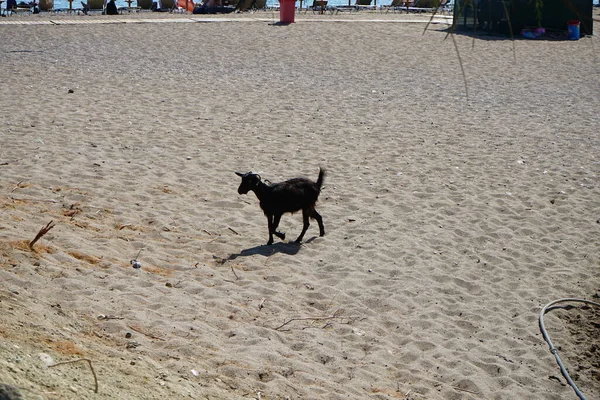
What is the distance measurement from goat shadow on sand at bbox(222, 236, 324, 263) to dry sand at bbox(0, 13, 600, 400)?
0.03 m

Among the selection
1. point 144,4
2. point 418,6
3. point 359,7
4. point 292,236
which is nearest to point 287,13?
point 359,7

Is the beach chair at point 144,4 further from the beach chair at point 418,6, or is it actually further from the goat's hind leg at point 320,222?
the goat's hind leg at point 320,222

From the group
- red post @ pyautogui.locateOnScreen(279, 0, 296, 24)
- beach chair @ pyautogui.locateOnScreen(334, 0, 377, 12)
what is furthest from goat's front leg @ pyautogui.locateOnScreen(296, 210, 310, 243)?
beach chair @ pyautogui.locateOnScreen(334, 0, 377, 12)

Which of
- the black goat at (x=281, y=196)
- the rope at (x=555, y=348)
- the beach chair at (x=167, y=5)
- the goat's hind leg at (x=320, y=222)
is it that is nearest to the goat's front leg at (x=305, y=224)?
the black goat at (x=281, y=196)

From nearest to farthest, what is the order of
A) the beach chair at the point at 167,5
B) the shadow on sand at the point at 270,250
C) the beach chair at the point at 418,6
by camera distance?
1. the shadow on sand at the point at 270,250
2. the beach chair at the point at 167,5
3. the beach chair at the point at 418,6

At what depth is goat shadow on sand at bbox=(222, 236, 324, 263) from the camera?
8430mm

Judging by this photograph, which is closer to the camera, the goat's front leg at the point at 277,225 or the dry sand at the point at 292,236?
the dry sand at the point at 292,236

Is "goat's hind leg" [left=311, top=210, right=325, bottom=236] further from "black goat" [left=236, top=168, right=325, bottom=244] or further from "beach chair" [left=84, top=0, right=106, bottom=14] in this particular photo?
"beach chair" [left=84, top=0, right=106, bottom=14]

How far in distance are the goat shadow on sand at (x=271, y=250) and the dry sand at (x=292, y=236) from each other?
0.11 feet

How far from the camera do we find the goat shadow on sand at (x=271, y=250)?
843 centimetres

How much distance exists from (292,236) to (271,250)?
68 centimetres

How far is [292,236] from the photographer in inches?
365

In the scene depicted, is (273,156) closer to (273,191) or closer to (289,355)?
(273,191)

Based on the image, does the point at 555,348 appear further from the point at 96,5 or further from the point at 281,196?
the point at 96,5
